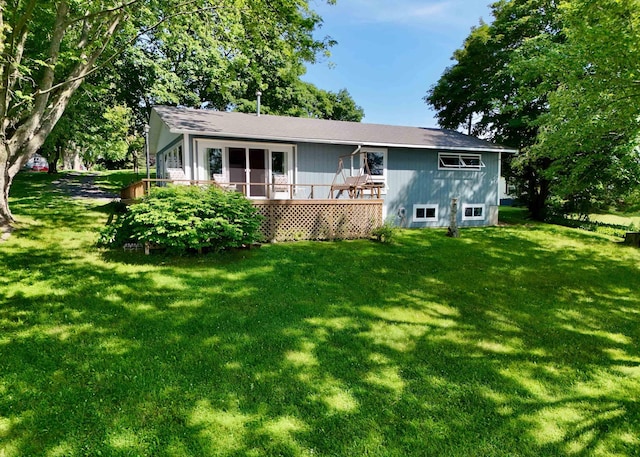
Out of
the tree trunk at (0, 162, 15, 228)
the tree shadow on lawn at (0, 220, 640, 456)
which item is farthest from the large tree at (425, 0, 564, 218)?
the tree trunk at (0, 162, 15, 228)

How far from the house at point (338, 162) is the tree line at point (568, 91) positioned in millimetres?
2522

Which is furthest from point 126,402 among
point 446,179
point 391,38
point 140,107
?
point 140,107

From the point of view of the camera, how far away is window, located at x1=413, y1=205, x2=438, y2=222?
13234 mm

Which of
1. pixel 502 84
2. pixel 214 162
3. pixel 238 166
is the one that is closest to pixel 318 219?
pixel 238 166

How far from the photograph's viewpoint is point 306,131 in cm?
1240

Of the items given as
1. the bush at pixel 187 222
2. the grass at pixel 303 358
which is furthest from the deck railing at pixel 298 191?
the grass at pixel 303 358

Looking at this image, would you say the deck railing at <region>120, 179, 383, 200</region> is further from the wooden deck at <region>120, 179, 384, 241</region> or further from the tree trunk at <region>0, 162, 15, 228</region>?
the tree trunk at <region>0, 162, 15, 228</region>

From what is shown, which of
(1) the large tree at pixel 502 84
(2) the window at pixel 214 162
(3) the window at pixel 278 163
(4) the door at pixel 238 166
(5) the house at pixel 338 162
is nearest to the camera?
(5) the house at pixel 338 162

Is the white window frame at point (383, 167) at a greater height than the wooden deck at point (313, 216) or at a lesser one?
greater

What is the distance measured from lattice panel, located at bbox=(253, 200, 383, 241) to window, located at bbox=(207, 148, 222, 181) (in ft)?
9.89

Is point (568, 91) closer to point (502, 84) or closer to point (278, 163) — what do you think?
point (278, 163)

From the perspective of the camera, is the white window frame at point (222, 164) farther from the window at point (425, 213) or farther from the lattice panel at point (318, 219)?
the window at point (425, 213)

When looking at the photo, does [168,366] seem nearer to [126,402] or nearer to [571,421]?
[126,402]

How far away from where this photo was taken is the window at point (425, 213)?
13234mm
